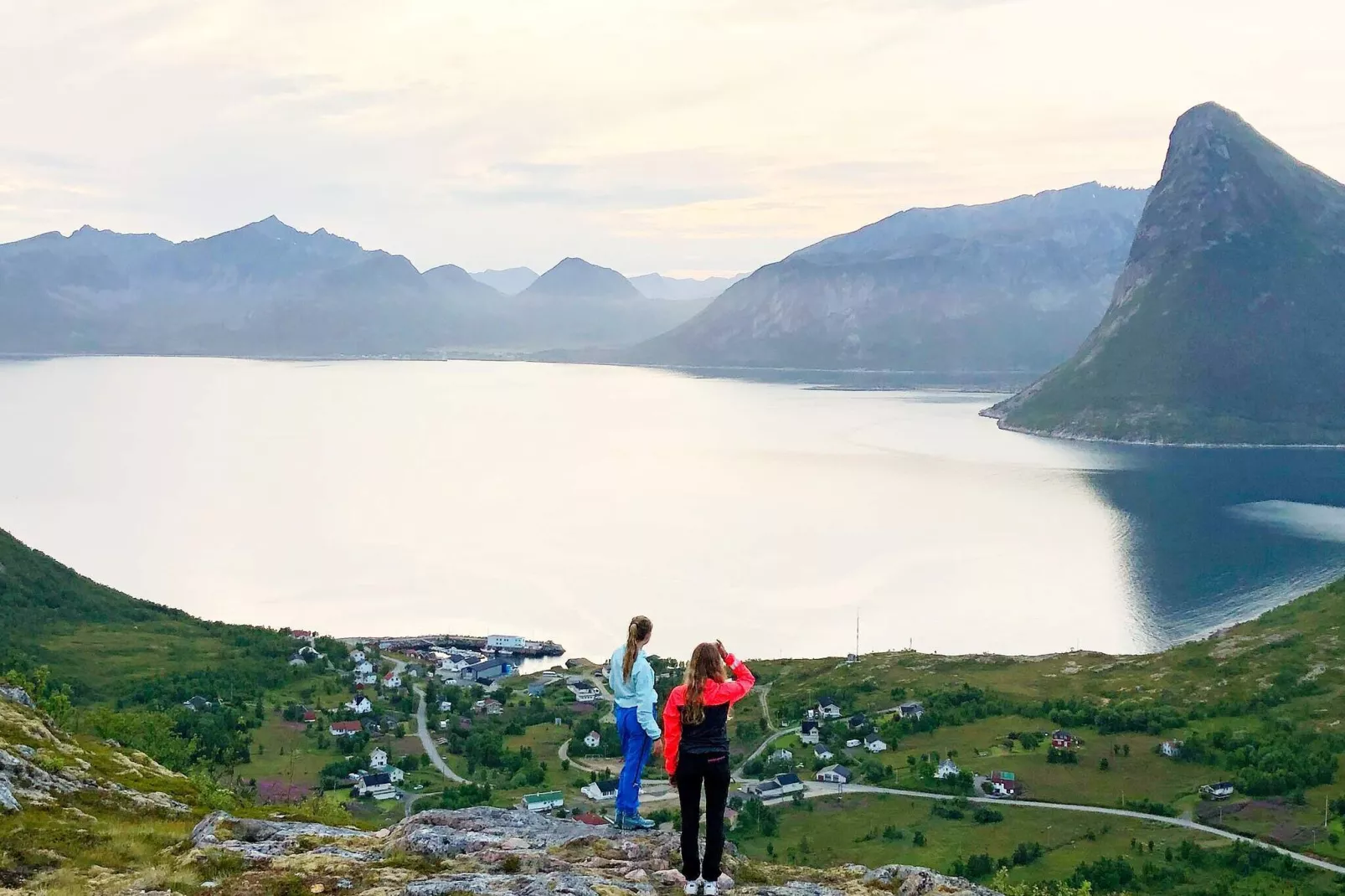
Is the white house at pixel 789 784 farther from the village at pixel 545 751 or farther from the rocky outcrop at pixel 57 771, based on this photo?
the rocky outcrop at pixel 57 771

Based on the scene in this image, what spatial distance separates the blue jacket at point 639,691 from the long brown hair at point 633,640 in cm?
5

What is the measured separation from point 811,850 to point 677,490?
131717mm

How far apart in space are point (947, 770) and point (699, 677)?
168 ft

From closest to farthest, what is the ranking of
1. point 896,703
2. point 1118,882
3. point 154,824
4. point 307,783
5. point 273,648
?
point 154,824, point 1118,882, point 307,783, point 896,703, point 273,648

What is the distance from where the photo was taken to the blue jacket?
1669 cm

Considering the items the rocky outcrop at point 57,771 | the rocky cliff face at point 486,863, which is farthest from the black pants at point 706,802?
the rocky outcrop at point 57,771

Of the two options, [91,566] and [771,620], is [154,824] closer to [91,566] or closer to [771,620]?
[771,620]

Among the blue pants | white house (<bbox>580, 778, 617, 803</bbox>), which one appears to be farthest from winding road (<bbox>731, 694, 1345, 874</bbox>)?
the blue pants

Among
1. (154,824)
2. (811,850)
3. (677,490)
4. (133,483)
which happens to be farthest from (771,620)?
(133,483)

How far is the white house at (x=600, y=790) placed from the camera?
5650 centimetres

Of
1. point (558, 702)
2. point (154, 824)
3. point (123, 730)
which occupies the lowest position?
point (558, 702)

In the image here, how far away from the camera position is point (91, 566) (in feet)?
420

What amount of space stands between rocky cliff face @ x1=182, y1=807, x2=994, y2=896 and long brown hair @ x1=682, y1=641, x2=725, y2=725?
2681 millimetres

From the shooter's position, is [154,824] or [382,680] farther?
[382,680]
